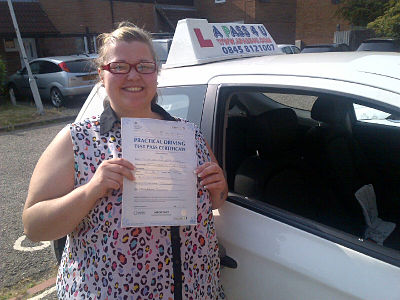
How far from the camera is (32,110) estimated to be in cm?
1110

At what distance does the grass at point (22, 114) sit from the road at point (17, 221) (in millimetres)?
1902

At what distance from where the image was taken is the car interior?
1.86m

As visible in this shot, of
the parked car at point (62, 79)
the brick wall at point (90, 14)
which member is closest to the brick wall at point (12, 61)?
the brick wall at point (90, 14)

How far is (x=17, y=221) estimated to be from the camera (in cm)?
410

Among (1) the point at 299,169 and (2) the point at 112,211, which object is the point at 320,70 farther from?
(2) the point at 112,211

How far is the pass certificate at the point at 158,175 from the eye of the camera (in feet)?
4.21

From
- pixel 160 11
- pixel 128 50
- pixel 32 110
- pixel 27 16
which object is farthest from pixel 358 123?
pixel 160 11

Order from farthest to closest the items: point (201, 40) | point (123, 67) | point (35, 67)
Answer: point (35, 67)
point (201, 40)
point (123, 67)

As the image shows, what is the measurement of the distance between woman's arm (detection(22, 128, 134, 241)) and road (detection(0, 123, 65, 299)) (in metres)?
2.14

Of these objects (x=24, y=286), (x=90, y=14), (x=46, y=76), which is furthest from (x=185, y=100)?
(x=90, y=14)

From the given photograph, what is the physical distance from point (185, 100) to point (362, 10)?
1845 centimetres

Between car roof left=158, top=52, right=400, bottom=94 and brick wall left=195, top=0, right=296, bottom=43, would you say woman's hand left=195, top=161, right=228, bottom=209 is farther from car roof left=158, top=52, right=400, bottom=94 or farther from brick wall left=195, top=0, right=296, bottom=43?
brick wall left=195, top=0, right=296, bottom=43

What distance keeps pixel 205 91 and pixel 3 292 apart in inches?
93.2

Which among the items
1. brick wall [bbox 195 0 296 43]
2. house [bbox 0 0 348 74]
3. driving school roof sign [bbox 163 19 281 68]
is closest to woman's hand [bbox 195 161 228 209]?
driving school roof sign [bbox 163 19 281 68]
